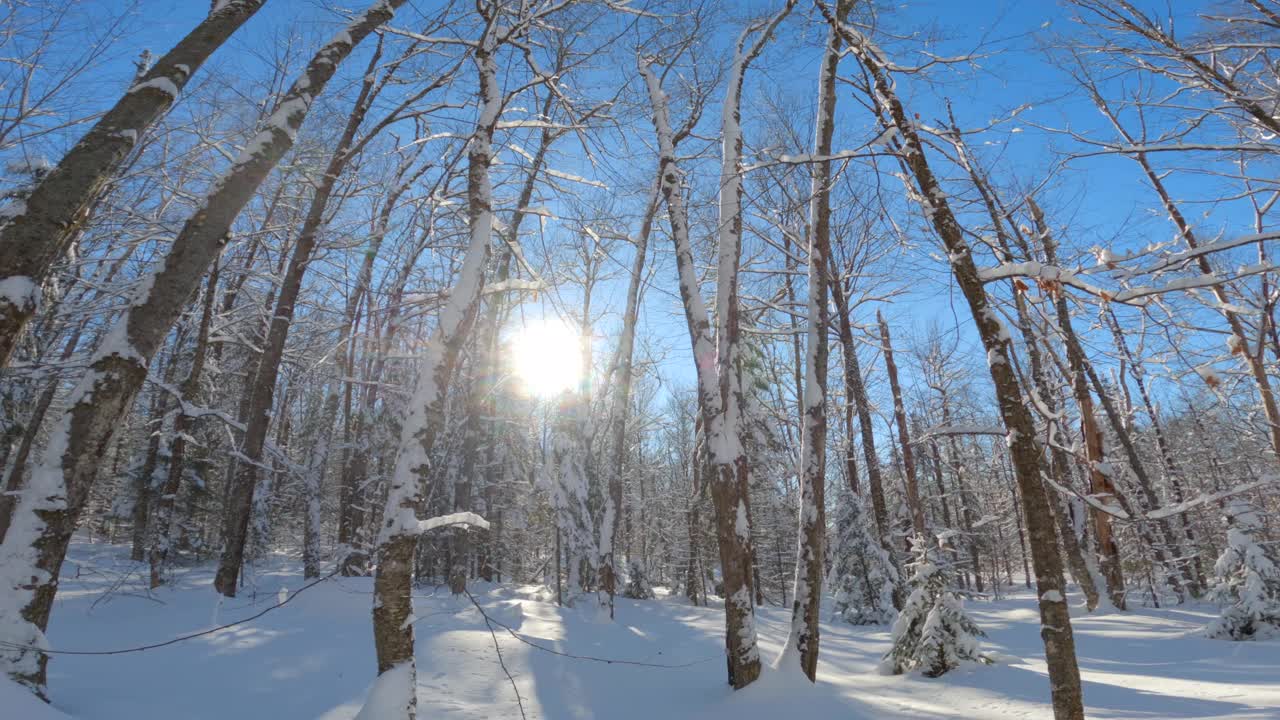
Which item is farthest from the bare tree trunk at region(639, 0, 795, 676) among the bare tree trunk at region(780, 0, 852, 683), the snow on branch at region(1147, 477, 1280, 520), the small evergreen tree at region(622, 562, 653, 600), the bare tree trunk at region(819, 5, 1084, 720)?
the small evergreen tree at region(622, 562, 653, 600)

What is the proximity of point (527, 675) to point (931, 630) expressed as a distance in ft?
16.5

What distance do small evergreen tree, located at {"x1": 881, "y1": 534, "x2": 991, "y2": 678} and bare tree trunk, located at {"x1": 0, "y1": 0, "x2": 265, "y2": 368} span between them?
8.97 m

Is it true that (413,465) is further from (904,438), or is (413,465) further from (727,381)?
(904,438)

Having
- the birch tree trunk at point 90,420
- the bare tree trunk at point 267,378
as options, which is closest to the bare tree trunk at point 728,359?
the birch tree trunk at point 90,420

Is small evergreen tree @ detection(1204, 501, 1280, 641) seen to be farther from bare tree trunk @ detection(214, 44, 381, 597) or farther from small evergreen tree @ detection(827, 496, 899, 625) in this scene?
bare tree trunk @ detection(214, 44, 381, 597)

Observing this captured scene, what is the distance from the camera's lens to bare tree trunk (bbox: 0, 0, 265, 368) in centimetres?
312

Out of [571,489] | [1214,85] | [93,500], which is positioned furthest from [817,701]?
[93,500]

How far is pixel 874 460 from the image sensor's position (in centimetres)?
1402

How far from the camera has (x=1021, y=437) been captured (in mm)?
3990

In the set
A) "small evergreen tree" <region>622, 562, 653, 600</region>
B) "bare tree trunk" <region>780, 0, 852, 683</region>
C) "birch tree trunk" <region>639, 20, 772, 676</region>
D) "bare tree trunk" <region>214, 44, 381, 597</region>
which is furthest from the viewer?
"small evergreen tree" <region>622, 562, 653, 600</region>

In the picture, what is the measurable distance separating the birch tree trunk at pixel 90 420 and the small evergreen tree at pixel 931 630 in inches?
328

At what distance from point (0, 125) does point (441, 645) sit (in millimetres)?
9532

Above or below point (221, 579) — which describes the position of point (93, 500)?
above

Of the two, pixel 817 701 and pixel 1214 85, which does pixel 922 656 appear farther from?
pixel 1214 85
